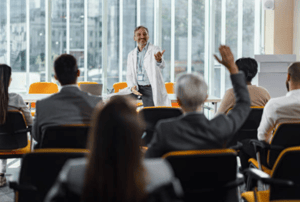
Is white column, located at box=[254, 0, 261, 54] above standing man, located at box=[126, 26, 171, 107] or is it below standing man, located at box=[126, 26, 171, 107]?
above

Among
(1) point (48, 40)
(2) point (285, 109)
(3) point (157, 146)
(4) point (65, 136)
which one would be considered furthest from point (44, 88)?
(3) point (157, 146)

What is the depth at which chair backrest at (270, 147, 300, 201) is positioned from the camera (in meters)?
1.73

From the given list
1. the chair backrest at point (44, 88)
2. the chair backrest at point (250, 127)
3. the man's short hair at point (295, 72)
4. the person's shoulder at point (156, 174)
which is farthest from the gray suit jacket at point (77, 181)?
the chair backrest at point (44, 88)

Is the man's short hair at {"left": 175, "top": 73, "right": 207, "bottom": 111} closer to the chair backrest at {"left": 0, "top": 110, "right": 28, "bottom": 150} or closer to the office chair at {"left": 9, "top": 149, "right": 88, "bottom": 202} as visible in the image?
the office chair at {"left": 9, "top": 149, "right": 88, "bottom": 202}

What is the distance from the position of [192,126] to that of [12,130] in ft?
6.88

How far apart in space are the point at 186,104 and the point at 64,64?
1.10 meters

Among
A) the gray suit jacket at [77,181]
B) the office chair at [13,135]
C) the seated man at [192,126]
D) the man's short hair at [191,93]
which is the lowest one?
the office chair at [13,135]

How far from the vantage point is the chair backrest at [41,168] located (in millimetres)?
1509

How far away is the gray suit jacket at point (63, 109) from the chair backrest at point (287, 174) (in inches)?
50.7

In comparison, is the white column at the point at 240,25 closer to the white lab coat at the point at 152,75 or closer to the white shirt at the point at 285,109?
the white lab coat at the point at 152,75

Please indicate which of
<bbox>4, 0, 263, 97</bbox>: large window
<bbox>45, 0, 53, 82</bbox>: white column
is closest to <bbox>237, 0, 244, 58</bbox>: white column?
<bbox>4, 0, 263, 97</bbox>: large window

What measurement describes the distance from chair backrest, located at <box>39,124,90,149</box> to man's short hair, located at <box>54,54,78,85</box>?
1.25 ft

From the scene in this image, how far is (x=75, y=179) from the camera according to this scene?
3.58ft

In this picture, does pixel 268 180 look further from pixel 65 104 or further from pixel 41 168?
pixel 65 104
